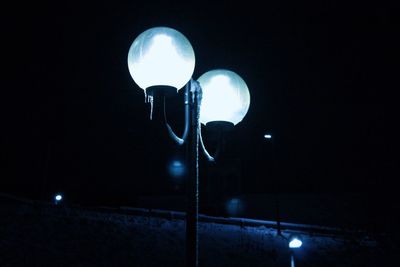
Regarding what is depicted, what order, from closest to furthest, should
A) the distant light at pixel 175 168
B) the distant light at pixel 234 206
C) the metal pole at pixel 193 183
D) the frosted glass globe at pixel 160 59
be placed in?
1. the metal pole at pixel 193 183
2. the frosted glass globe at pixel 160 59
3. the distant light at pixel 234 206
4. the distant light at pixel 175 168

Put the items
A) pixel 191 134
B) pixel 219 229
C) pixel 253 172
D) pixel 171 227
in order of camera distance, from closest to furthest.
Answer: pixel 191 134, pixel 171 227, pixel 219 229, pixel 253 172

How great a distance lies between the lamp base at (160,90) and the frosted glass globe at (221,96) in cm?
45

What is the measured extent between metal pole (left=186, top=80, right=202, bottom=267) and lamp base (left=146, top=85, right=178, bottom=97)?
0.24 m

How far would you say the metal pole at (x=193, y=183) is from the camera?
2.66 m

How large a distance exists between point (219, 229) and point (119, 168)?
10.7 m

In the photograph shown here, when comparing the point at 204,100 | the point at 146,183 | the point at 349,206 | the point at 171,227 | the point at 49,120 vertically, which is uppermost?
the point at 49,120

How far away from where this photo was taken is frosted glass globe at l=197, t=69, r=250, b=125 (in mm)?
3311

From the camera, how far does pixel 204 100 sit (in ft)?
10.9

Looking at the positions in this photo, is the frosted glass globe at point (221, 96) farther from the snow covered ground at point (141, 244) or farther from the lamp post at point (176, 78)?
the snow covered ground at point (141, 244)

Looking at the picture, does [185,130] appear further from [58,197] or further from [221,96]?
[58,197]

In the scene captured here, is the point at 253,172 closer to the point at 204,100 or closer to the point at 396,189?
the point at 396,189

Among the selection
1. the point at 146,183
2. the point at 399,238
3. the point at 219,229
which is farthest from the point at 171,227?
the point at 399,238

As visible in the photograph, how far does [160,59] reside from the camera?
9.33 feet

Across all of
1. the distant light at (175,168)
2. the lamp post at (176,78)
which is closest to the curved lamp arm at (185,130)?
the lamp post at (176,78)
